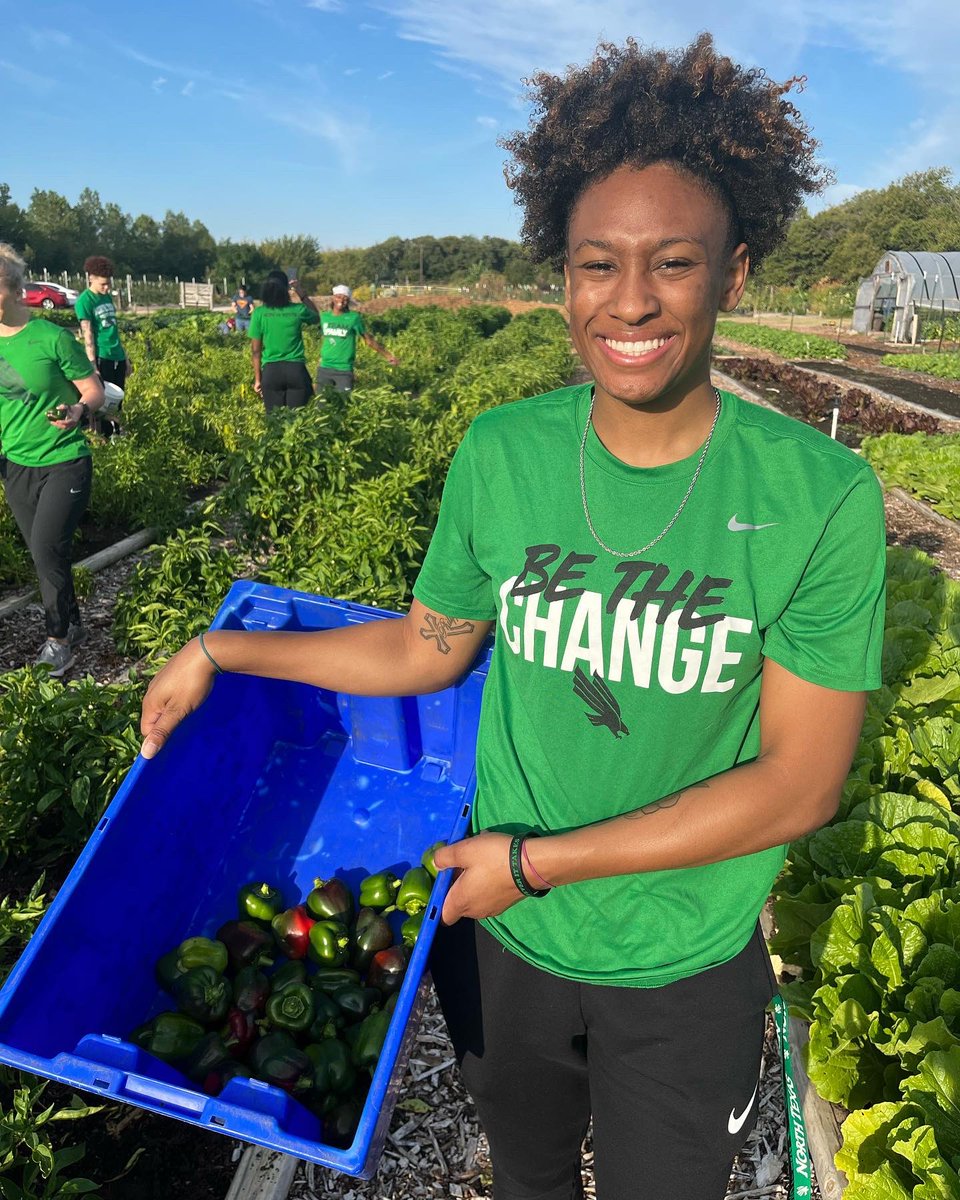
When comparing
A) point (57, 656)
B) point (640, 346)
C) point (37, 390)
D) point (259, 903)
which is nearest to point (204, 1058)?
point (259, 903)

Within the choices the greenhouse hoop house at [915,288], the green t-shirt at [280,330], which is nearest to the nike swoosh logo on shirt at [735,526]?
the green t-shirt at [280,330]

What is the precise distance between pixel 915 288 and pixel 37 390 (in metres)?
36.0

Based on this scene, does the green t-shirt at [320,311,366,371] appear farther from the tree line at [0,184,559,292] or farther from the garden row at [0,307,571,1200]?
the tree line at [0,184,559,292]

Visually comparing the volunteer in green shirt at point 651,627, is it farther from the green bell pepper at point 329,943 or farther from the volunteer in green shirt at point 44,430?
the volunteer in green shirt at point 44,430

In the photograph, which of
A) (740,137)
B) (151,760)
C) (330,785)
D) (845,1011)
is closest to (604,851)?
(740,137)

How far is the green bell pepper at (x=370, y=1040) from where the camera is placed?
81.8 inches

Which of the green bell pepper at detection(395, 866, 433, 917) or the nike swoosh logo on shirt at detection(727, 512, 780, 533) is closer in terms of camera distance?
the nike swoosh logo on shirt at detection(727, 512, 780, 533)

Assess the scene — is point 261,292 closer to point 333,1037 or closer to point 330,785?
point 330,785

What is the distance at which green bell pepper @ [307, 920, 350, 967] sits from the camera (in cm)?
235

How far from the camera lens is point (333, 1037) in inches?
84.7

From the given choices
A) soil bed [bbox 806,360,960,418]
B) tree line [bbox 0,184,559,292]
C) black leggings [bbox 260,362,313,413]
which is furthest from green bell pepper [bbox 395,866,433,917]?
tree line [bbox 0,184,559,292]

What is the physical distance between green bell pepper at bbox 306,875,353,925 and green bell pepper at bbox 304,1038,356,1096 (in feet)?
1.26

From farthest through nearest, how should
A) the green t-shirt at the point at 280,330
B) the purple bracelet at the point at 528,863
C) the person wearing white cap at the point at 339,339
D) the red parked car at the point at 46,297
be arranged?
the red parked car at the point at 46,297
the person wearing white cap at the point at 339,339
the green t-shirt at the point at 280,330
the purple bracelet at the point at 528,863

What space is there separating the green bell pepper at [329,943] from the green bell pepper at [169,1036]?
37cm
